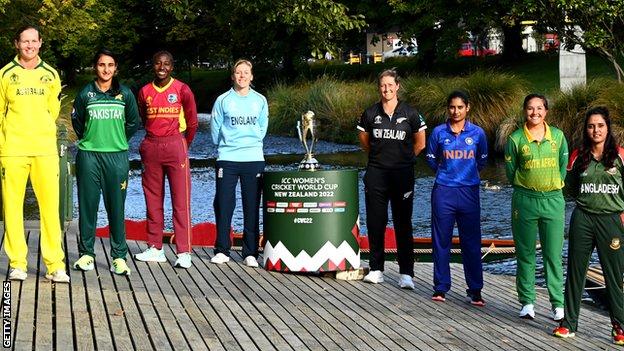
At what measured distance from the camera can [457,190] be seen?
953cm

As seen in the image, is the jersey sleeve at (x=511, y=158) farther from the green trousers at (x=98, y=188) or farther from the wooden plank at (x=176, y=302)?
the green trousers at (x=98, y=188)

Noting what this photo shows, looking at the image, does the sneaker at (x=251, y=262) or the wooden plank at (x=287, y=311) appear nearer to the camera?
the wooden plank at (x=287, y=311)

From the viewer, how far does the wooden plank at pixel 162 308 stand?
24.2 feet

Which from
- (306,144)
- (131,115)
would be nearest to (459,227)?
(306,144)

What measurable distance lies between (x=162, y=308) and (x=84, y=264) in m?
1.38

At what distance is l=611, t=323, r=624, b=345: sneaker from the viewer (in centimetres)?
841

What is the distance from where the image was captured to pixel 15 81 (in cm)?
865

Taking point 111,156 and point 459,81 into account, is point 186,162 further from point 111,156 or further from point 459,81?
point 459,81

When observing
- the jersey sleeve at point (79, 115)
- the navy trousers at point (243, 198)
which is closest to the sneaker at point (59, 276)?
the jersey sleeve at point (79, 115)

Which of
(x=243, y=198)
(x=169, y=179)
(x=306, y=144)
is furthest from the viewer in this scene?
(x=306, y=144)

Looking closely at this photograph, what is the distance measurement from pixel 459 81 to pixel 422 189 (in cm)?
908

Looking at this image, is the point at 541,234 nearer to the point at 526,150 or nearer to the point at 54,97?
the point at 526,150

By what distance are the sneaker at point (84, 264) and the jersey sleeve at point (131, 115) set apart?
3.34 ft

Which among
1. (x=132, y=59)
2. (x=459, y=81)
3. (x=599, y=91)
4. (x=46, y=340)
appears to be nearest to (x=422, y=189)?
(x=599, y=91)
